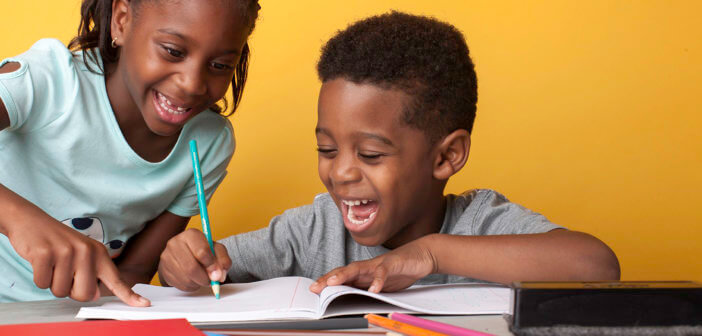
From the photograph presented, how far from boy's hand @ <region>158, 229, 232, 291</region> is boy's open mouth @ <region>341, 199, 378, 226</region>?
0.20 meters

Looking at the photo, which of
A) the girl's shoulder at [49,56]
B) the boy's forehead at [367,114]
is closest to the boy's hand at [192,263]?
the boy's forehead at [367,114]

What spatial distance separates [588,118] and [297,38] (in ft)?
2.59

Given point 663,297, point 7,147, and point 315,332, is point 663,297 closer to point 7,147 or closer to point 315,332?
point 315,332

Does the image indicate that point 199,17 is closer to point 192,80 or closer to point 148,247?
point 192,80

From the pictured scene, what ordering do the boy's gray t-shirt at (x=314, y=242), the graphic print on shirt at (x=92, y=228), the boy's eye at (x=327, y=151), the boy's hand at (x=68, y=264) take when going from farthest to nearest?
the graphic print on shirt at (x=92, y=228) → the boy's gray t-shirt at (x=314, y=242) → the boy's eye at (x=327, y=151) → the boy's hand at (x=68, y=264)

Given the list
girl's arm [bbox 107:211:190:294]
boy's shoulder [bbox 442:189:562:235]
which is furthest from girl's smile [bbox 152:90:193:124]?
boy's shoulder [bbox 442:189:562:235]

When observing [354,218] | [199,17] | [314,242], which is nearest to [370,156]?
[354,218]

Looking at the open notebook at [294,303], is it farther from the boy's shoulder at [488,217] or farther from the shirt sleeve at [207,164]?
the shirt sleeve at [207,164]

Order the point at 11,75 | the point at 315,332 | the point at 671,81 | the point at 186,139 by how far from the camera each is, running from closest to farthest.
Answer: the point at 315,332 < the point at 11,75 < the point at 186,139 < the point at 671,81

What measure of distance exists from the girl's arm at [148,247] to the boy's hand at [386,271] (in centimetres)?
54

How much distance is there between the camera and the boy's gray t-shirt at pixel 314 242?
987 mm

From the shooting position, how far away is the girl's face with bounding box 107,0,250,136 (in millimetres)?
954

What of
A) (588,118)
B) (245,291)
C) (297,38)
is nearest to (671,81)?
(588,118)

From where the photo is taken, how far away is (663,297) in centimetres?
57
